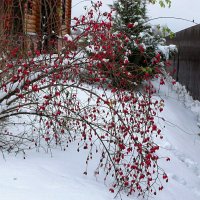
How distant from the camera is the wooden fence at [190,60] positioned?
10.8m

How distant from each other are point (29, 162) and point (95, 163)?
3.09 feet

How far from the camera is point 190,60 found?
1201 centimetres

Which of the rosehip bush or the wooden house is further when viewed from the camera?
the wooden house

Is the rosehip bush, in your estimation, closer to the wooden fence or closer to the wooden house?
the wooden house

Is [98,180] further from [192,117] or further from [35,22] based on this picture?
[35,22]

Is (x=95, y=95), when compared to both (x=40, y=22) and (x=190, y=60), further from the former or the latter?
(x=190, y=60)

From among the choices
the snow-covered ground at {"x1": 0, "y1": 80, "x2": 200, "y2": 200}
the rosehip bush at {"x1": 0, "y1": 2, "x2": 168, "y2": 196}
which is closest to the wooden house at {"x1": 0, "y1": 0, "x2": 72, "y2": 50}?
the rosehip bush at {"x1": 0, "y1": 2, "x2": 168, "y2": 196}

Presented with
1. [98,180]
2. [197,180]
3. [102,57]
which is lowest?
[197,180]

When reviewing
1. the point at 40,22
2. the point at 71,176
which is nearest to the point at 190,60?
the point at 40,22

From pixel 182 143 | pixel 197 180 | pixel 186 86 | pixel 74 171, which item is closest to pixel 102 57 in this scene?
pixel 74 171

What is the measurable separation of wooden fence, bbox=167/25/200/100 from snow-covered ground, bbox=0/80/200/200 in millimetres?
4594

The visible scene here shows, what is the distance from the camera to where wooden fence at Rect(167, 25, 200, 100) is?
35.5 ft

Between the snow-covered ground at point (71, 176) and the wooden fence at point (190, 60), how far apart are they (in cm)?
459

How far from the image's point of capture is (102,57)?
371cm
